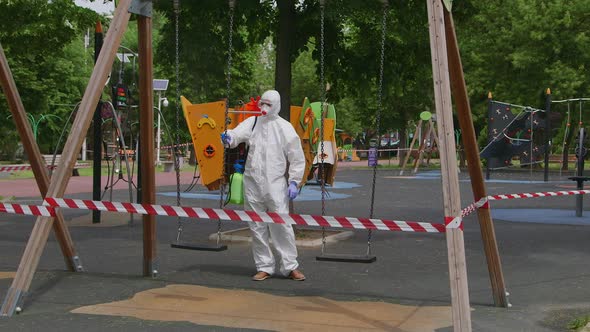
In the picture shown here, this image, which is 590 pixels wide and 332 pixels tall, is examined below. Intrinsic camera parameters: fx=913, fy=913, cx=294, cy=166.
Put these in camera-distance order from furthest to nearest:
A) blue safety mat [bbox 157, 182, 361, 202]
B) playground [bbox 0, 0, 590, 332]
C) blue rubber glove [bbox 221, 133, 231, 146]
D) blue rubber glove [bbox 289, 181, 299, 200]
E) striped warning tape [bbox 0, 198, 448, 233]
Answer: blue safety mat [bbox 157, 182, 361, 202], blue rubber glove [bbox 221, 133, 231, 146], blue rubber glove [bbox 289, 181, 299, 200], striped warning tape [bbox 0, 198, 448, 233], playground [bbox 0, 0, 590, 332]

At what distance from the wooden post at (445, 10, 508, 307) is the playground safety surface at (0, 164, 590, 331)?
0.75 ft

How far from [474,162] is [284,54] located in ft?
16.2

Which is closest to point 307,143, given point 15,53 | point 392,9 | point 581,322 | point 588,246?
point 392,9

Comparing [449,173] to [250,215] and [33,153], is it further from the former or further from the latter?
[33,153]

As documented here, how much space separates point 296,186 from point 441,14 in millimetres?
2738

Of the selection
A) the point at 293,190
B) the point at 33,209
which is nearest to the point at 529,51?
the point at 293,190

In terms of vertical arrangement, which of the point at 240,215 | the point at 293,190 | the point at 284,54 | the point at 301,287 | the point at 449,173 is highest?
the point at 284,54

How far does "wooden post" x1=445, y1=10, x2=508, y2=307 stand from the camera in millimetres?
7211

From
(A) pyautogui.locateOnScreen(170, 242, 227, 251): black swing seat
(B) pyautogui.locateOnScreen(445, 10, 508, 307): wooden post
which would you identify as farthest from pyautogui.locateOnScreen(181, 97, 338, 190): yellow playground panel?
(B) pyautogui.locateOnScreen(445, 10, 508, 307): wooden post

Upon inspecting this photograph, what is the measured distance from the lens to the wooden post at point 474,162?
7.21 metres

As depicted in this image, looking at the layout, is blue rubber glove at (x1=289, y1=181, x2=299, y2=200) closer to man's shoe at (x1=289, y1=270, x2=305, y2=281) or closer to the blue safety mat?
man's shoe at (x1=289, y1=270, x2=305, y2=281)

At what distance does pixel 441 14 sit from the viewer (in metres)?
6.39

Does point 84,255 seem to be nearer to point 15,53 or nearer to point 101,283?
point 101,283

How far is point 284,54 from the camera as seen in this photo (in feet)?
39.3
